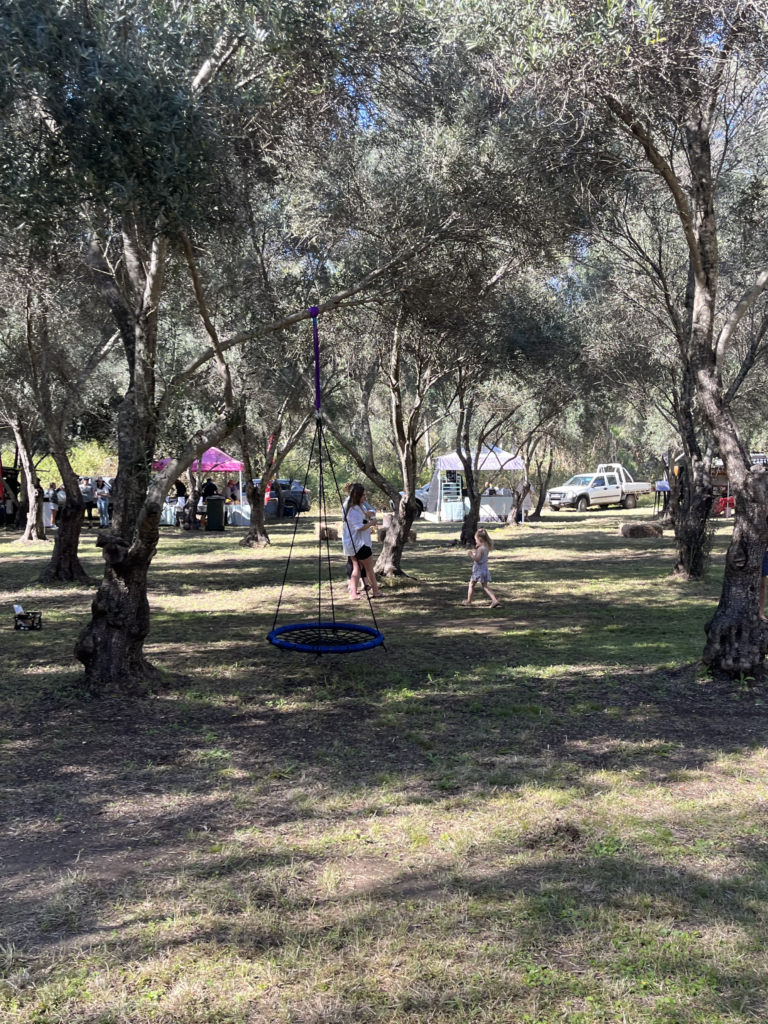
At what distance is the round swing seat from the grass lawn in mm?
338

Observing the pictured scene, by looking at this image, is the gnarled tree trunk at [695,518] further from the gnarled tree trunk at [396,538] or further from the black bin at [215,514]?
the black bin at [215,514]

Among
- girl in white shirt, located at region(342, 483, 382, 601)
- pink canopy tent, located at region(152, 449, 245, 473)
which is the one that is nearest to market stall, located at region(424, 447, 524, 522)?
pink canopy tent, located at region(152, 449, 245, 473)

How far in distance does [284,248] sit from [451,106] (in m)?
4.52

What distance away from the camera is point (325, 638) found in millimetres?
6922

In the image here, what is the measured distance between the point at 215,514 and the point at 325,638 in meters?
19.8

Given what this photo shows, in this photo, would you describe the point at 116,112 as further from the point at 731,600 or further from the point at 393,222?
the point at 731,600

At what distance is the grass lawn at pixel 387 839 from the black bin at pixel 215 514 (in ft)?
58.3

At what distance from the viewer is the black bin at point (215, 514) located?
25.8 meters

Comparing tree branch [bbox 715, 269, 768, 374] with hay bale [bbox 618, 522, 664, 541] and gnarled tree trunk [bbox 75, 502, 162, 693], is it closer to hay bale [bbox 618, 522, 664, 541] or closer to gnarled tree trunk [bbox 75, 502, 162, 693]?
gnarled tree trunk [bbox 75, 502, 162, 693]

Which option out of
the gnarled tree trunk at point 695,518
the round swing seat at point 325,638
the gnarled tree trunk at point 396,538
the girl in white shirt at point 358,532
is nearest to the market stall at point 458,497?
the gnarled tree trunk at point 695,518

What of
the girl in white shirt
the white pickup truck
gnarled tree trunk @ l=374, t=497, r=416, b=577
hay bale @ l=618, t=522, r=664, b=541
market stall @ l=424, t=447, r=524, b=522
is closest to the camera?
the girl in white shirt

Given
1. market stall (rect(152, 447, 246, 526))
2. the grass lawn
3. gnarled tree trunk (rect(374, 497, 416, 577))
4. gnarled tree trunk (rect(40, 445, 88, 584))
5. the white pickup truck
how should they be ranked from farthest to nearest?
the white pickup truck < market stall (rect(152, 447, 246, 526)) < gnarled tree trunk (rect(374, 497, 416, 577)) < gnarled tree trunk (rect(40, 445, 88, 584)) < the grass lawn

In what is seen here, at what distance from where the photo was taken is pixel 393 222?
909 centimetres

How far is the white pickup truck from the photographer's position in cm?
3831
